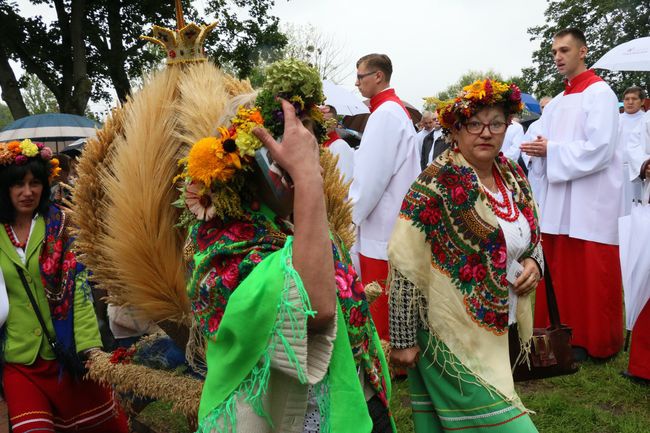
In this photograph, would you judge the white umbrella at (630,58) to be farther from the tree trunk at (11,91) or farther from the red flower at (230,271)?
the tree trunk at (11,91)

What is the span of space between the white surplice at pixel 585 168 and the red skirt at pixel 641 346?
0.70 meters

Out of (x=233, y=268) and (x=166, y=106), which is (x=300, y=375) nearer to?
(x=233, y=268)

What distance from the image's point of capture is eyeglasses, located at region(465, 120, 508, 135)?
2.99 m

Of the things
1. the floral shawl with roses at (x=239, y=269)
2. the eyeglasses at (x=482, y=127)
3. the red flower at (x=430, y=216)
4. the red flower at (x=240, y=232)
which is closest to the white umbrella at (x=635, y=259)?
the eyeglasses at (x=482, y=127)

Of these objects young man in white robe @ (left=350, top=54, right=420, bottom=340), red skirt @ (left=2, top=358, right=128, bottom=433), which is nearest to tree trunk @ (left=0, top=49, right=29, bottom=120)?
young man in white robe @ (left=350, top=54, right=420, bottom=340)

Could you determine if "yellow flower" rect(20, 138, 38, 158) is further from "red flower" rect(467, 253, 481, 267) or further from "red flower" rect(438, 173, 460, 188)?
"red flower" rect(467, 253, 481, 267)

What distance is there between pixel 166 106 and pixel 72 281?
5.37 feet

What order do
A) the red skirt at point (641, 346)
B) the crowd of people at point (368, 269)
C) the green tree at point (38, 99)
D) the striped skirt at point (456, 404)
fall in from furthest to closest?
the green tree at point (38, 99) < the red skirt at point (641, 346) < the striped skirt at point (456, 404) < the crowd of people at point (368, 269)

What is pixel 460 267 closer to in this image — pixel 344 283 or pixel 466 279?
pixel 466 279

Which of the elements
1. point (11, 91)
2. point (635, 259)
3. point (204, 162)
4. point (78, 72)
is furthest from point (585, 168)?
point (11, 91)

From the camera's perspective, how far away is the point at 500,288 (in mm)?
2859

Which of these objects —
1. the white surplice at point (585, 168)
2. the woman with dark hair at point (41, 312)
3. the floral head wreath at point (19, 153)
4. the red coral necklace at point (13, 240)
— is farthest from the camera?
the white surplice at point (585, 168)

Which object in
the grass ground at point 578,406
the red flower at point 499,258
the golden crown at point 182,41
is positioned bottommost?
the grass ground at point 578,406

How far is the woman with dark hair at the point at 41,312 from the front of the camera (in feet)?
10.9
